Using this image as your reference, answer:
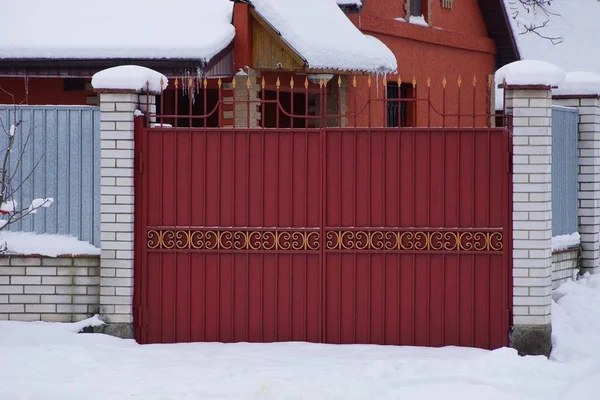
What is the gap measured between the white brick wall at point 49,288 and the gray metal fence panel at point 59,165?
24 cm

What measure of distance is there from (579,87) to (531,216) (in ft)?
8.22

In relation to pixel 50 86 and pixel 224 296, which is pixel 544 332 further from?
pixel 50 86

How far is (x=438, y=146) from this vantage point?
8531 mm

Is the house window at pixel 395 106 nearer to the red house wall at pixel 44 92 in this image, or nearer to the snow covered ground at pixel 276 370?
the red house wall at pixel 44 92

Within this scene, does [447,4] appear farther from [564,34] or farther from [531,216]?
[564,34]

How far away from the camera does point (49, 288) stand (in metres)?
8.86

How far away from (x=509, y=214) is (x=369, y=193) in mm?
1028

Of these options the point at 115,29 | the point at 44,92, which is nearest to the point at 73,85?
the point at 44,92

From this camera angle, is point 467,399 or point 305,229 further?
point 305,229

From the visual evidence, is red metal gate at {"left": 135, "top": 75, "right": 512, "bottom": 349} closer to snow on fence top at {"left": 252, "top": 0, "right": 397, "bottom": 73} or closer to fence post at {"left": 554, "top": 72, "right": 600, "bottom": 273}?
fence post at {"left": 554, "top": 72, "right": 600, "bottom": 273}

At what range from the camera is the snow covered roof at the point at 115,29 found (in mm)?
13859

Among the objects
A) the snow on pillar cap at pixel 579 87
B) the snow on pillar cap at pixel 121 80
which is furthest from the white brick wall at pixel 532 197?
the snow on pillar cap at pixel 121 80

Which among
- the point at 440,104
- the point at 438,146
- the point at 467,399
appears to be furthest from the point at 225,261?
the point at 440,104

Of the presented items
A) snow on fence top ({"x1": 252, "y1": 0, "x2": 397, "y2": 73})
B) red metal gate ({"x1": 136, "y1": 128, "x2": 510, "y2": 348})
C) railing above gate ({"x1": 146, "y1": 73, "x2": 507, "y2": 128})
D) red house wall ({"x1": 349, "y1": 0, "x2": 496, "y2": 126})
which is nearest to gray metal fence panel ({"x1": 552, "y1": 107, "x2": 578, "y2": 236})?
red metal gate ({"x1": 136, "y1": 128, "x2": 510, "y2": 348})
